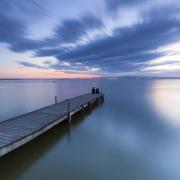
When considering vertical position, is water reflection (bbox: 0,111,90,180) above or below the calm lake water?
above

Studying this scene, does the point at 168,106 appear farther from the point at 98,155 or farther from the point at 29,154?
the point at 29,154

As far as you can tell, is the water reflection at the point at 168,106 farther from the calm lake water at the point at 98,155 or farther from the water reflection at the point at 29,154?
the water reflection at the point at 29,154

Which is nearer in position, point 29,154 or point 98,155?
point 29,154

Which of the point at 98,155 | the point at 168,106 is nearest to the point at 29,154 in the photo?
the point at 98,155

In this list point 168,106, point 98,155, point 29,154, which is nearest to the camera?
point 29,154

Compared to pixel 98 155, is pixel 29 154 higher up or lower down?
higher up

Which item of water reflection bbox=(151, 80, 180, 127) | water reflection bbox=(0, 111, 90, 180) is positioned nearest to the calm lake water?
water reflection bbox=(0, 111, 90, 180)

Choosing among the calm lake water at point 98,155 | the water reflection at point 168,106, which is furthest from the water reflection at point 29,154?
the water reflection at point 168,106

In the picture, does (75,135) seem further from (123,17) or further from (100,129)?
(123,17)

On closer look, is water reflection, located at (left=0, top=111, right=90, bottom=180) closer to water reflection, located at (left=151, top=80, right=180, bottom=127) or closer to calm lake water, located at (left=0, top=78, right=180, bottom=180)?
calm lake water, located at (left=0, top=78, right=180, bottom=180)

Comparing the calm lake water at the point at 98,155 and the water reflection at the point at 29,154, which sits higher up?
the water reflection at the point at 29,154

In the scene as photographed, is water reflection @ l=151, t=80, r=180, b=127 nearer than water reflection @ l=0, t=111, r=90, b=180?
No

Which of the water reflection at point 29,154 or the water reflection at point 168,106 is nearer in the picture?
the water reflection at point 29,154

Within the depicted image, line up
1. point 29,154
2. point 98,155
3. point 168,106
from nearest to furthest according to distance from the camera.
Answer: point 29,154
point 98,155
point 168,106
